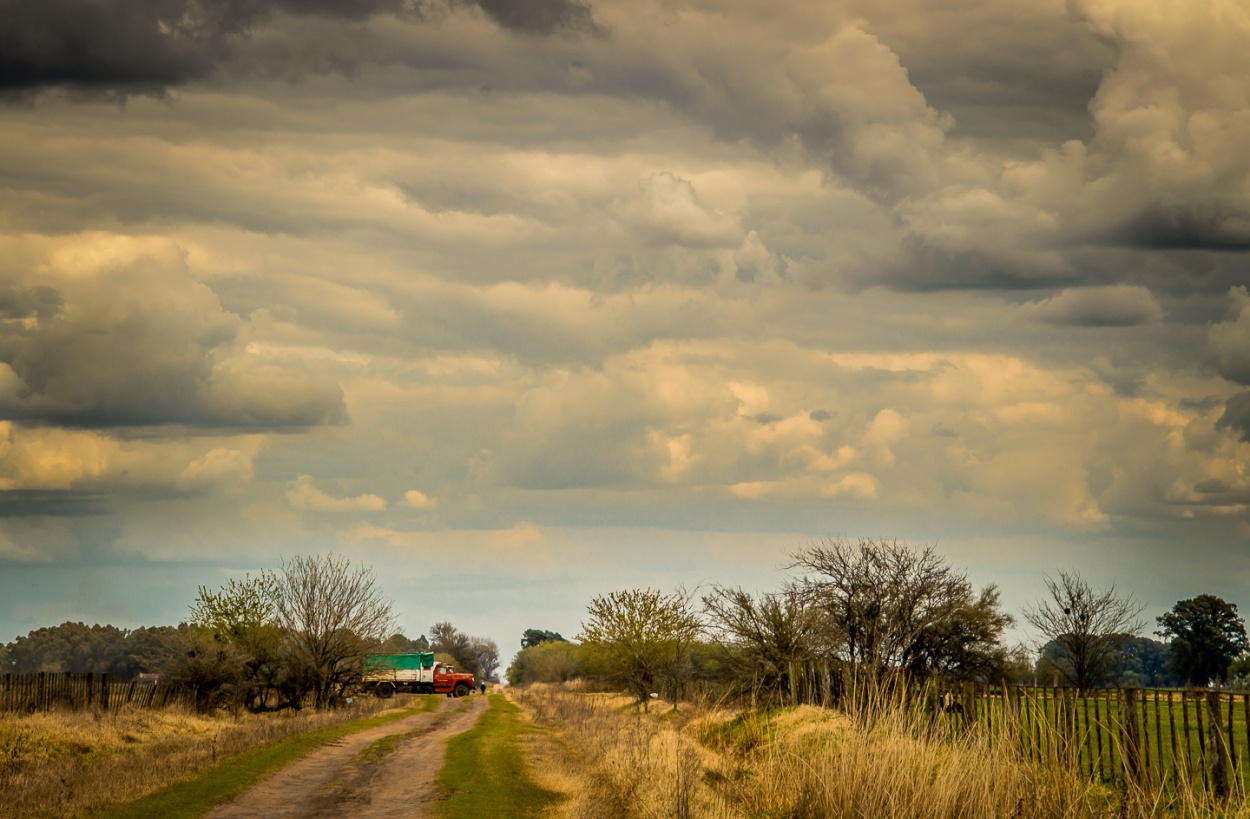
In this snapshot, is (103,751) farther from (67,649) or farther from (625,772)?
(67,649)

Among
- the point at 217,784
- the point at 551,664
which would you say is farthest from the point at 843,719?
the point at 551,664

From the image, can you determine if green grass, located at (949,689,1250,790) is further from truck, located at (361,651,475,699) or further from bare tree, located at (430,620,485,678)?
bare tree, located at (430,620,485,678)

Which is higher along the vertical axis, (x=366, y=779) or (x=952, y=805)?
(x=952, y=805)

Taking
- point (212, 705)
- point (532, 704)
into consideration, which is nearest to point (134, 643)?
point (532, 704)

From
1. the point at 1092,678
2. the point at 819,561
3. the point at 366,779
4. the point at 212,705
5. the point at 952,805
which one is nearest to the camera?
the point at 952,805

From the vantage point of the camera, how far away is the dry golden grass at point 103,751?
59.1 feet

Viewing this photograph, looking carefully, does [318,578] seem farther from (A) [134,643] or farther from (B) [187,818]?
(A) [134,643]

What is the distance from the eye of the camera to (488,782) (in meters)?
22.6

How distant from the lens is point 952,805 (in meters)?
10.9

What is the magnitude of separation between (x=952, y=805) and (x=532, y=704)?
56126mm

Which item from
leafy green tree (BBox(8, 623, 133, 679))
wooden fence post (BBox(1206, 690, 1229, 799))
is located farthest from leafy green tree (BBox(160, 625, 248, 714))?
leafy green tree (BBox(8, 623, 133, 679))

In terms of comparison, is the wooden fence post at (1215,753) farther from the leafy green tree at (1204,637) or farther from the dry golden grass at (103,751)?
the leafy green tree at (1204,637)

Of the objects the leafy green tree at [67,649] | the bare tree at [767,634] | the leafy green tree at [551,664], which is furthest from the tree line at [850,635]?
the leafy green tree at [67,649]

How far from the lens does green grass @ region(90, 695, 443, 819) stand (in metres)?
17.2
